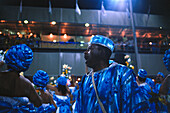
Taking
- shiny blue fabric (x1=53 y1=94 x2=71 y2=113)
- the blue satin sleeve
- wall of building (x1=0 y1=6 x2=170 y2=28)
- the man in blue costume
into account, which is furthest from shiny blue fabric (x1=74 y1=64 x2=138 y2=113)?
wall of building (x1=0 y1=6 x2=170 y2=28)

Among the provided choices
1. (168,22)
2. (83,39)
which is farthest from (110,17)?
(168,22)

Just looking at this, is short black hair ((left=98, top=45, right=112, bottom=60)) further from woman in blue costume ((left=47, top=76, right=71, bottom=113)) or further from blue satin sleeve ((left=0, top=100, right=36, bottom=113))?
woman in blue costume ((left=47, top=76, right=71, bottom=113))

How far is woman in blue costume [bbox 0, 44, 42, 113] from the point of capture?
1392 millimetres

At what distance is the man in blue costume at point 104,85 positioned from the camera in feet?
4.46

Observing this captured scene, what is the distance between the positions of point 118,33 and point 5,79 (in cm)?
1250

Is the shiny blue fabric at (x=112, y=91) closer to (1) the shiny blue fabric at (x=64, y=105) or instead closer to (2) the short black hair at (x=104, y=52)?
(2) the short black hair at (x=104, y=52)

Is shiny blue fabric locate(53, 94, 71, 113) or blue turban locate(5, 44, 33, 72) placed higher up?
blue turban locate(5, 44, 33, 72)

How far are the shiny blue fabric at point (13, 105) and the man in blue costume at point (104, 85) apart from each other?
1.80 ft

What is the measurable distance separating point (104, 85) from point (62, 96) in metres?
2.72

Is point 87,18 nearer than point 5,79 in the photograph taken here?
No

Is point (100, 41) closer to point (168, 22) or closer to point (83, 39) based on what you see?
point (168, 22)

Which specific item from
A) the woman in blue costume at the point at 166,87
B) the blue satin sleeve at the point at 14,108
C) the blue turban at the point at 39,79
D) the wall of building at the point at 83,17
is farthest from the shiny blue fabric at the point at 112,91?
the wall of building at the point at 83,17

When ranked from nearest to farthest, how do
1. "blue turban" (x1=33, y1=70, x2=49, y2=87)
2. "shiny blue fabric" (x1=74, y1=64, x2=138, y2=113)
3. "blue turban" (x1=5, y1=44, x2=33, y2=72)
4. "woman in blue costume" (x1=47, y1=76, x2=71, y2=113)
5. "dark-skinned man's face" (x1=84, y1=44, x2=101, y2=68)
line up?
"shiny blue fabric" (x1=74, y1=64, x2=138, y2=113), "blue turban" (x1=5, y1=44, x2=33, y2=72), "dark-skinned man's face" (x1=84, y1=44, x2=101, y2=68), "blue turban" (x1=33, y1=70, x2=49, y2=87), "woman in blue costume" (x1=47, y1=76, x2=71, y2=113)

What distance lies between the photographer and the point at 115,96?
54.5 inches
